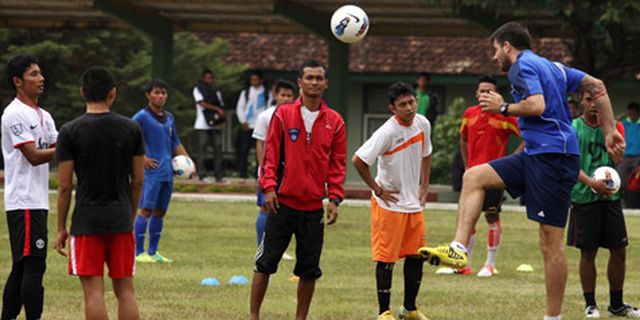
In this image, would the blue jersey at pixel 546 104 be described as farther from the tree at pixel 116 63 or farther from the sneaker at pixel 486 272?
the tree at pixel 116 63

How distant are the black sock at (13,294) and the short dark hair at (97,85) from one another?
6.24 ft

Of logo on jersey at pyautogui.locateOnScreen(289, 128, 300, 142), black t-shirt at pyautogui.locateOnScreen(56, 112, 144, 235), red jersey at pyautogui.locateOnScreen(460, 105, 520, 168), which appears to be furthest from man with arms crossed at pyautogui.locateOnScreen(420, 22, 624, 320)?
red jersey at pyautogui.locateOnScreen(460, 105, 520, 168)

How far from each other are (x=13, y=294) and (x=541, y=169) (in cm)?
386

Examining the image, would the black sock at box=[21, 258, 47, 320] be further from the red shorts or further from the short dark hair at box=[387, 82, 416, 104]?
the short dark hair at box=[387, 82, 416, 104]

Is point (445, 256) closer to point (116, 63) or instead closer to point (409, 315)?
point (409, 315)

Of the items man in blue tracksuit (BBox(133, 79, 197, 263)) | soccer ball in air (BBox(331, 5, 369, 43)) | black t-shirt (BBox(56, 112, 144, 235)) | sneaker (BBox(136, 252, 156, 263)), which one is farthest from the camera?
sneaker (BBox(136, 252, 156, 263))

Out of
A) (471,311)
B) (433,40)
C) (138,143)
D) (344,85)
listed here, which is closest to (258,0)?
(344,85)

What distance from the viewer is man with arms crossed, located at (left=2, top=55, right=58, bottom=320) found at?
10570 millimetres

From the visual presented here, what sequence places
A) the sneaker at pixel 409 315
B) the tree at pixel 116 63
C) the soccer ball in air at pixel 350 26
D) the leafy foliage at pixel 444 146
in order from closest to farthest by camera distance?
the sneaker at pixel 409 315 → the soccer ball in air at pixel 350 26 → the leafy foliage at pixel 444 146 → the tree at pixel 116 63

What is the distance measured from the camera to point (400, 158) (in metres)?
12.4

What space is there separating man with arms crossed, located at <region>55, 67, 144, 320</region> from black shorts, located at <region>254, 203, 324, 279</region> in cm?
194

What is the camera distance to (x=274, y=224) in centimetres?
1138

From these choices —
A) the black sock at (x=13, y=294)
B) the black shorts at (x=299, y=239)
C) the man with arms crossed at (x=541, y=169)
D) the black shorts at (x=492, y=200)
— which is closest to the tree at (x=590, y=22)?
the black shorts at (x=492, y=200)

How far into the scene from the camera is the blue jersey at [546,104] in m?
10.3
